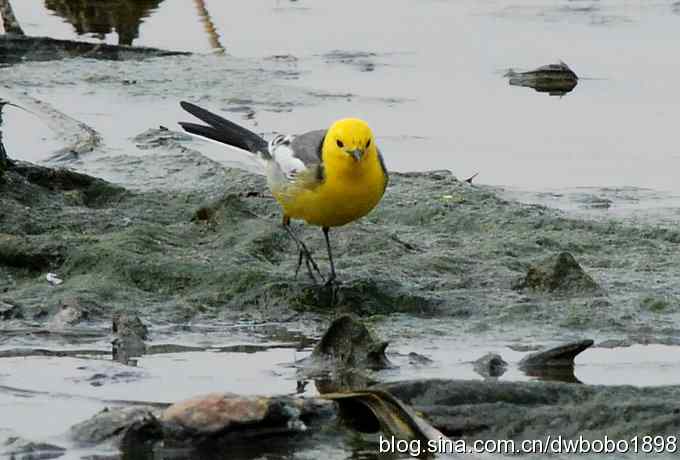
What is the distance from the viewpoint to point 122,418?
536 centimetres

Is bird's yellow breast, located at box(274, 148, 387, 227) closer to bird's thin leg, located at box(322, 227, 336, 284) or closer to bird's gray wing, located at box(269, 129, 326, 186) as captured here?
bird's gray wing, located at box(269, 129, 326, 186)

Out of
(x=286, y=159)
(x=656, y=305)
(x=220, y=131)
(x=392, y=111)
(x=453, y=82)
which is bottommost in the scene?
(x=656, y=305)

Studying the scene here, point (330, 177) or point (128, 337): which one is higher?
point (330, 177)

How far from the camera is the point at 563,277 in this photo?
750cm

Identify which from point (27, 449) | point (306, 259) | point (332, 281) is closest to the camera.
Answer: point (27, 449)

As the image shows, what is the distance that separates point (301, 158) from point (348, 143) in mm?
329

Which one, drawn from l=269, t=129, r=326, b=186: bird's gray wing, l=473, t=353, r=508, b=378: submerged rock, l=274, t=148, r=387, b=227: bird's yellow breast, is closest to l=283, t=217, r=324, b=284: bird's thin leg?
l=274, t=148, r=387, b=227: bird's yellow breast

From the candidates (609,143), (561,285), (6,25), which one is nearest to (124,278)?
(561,285)

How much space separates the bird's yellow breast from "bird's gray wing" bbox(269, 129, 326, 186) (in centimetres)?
5

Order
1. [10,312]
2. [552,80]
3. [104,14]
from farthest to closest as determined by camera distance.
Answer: [104,14]
[552,80]
[10,312]

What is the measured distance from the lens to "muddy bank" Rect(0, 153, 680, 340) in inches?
291

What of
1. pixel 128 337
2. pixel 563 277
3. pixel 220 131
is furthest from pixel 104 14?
pixel 128 337

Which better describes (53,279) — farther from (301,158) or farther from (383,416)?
(383,416)

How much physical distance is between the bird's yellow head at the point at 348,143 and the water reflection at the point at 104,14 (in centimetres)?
777
